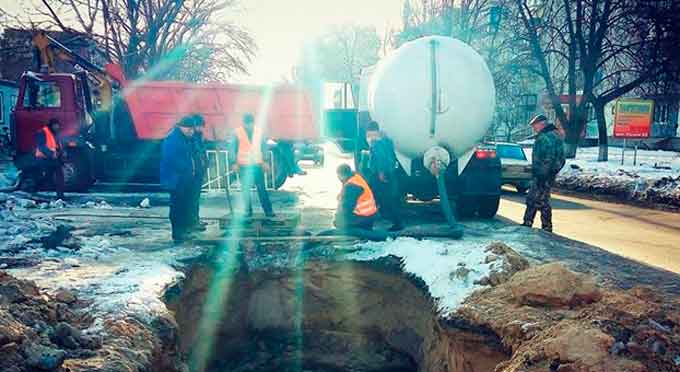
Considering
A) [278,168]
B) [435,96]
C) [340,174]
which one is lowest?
[278,168]

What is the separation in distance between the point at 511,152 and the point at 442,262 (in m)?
9.52

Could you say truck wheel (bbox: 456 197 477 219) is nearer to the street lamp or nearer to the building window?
the street lamp

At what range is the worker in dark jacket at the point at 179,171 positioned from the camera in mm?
6117

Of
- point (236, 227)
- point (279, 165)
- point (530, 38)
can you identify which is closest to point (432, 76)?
point (236, 227)

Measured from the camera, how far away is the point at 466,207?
8.52m

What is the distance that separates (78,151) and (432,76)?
7960mm

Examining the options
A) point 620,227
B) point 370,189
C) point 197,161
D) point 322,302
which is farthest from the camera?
point 620,227

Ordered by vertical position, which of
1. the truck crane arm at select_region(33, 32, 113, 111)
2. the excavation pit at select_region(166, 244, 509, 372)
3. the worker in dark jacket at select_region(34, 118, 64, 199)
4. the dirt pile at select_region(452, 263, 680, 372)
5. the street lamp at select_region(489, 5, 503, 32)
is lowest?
the excavation pit at select_region(166, 244, 509, 372)

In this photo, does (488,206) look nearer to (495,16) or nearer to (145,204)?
(145,204)

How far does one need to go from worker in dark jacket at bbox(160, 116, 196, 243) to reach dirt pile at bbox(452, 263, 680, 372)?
3.62m

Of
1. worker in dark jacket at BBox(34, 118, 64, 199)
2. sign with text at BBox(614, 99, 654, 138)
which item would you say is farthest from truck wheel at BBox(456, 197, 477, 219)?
sign with text at BBox(614, 99, 654, 138)

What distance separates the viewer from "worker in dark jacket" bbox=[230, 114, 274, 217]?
282 inches

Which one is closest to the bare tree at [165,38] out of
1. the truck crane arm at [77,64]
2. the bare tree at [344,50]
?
the truck crane arm at [77,64]

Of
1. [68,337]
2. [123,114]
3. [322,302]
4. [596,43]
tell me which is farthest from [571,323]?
[596,43]
